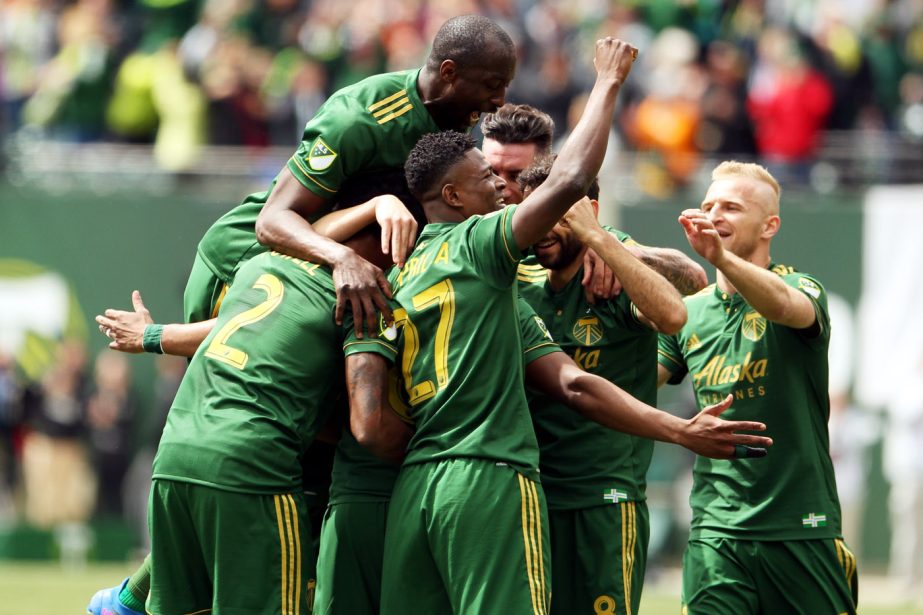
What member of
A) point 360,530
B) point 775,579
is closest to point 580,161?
point 360,530

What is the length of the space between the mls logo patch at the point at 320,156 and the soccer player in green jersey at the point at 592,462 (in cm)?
93

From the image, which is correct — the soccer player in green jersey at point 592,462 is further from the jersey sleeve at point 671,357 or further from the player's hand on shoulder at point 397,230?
the player's hand on shoulder at point 397,230

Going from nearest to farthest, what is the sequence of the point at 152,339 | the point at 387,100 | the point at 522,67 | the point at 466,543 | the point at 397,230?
1. the point at 466,543
2. the point at 397,230
3. the point at 387,100
4. the point at 152,339
5. the point at 522,67

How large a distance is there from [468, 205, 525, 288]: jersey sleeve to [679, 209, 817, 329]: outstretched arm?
0.92 meters

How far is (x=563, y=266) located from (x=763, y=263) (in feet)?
3.27

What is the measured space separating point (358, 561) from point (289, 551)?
433 millimetres

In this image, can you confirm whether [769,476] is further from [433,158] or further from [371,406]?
[433,158]

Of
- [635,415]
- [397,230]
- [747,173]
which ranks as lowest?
[635,415]

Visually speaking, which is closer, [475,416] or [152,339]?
[475,416]

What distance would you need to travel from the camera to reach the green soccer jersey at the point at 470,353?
5.92 meters

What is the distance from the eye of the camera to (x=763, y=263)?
7.27m

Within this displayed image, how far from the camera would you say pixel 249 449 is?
19.7 feet

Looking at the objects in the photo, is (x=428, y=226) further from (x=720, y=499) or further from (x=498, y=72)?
(x=720, y=499)

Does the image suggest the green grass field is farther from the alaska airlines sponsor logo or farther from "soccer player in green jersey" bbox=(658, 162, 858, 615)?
the alaska airlines sponsor logo
